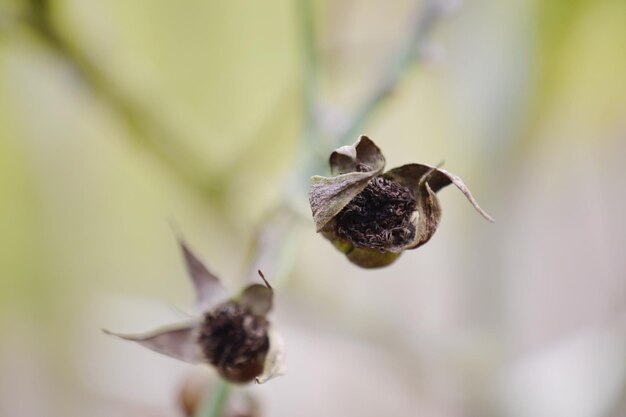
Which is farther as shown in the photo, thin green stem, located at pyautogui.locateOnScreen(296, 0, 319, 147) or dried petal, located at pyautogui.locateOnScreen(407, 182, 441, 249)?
thin green stem, located at pyautogui.locateOnScreen(296, 0, 319, 147)

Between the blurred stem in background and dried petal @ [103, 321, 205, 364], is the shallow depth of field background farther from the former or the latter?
dried petal @ [103, 321, 205, 364]

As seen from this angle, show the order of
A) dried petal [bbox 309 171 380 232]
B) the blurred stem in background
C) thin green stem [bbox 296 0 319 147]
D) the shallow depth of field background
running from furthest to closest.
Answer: the shallow depth of field background, thin green stem [bbox 296 0 319 147], the blurred stem in background, dried petal [bbox 309 171 380 232]

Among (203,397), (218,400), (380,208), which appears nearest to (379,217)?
(380,208)

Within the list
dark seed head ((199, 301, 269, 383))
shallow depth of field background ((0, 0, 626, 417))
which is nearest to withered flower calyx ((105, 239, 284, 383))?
dark seed head ((199, 301, 269, 383))

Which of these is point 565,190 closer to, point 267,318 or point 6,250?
point 6,250

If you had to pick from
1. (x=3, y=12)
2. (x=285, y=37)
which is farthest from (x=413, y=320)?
(x=3, y=12)

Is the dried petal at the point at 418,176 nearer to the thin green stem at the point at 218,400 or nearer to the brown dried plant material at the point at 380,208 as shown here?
the brown dried plant material at the point at 380,208

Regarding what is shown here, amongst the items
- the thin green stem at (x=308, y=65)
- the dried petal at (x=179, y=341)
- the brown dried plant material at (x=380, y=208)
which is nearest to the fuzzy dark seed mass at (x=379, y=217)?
the brown dried plant material at (x=380, y=208)
